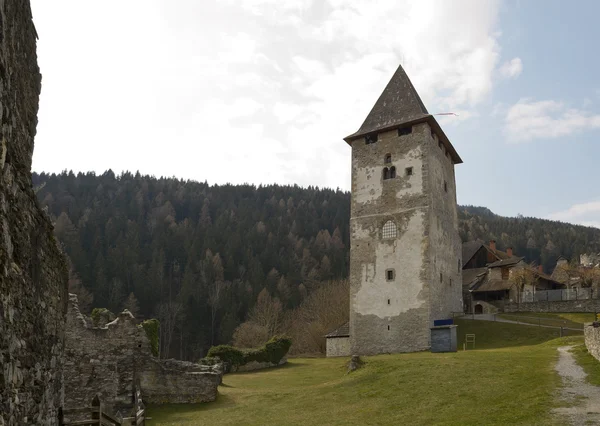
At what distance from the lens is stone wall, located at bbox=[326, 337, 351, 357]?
3784 centimetres

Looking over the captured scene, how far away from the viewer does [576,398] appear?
14.8 metres

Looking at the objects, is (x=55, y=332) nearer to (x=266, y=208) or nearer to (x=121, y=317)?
(x=121, y=317)

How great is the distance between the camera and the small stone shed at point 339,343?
1493 inches

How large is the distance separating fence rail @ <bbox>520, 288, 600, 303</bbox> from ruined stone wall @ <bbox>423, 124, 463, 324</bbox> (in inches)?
404

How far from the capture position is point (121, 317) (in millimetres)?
22703

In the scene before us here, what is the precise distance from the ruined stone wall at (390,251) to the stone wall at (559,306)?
50.3ft

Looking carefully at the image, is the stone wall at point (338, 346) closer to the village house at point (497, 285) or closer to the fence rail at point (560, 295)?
the village house at point (497, 285)

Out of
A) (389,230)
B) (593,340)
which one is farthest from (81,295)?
(593,340)

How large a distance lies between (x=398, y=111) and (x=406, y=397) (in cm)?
2567

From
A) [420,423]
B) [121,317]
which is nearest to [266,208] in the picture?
[121,317]

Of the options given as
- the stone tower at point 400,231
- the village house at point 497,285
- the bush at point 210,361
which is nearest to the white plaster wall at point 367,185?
the stone tower at point 400,231

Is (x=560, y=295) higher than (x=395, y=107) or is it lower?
lower

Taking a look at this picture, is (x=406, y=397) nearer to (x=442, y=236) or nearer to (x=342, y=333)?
(x=342, y=333)

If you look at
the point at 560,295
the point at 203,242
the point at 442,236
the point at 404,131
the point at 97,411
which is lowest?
the point at 97,411
